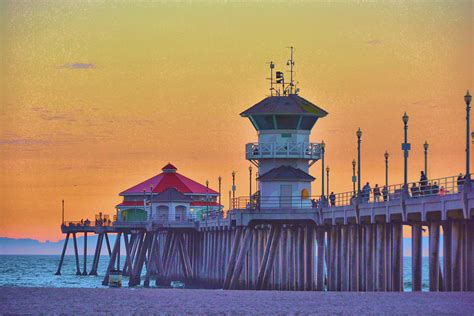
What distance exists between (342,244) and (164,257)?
5164cm

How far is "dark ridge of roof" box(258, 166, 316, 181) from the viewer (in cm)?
8556

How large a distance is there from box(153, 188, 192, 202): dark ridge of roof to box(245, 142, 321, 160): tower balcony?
44062 mm

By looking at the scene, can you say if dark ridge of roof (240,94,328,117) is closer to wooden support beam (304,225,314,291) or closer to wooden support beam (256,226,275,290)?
wooden support beam (256,226,275,290)

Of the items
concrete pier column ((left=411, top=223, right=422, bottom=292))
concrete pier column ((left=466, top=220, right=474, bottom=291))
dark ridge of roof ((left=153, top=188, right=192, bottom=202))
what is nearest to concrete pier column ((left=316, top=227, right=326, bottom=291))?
concrete pier column ((left=411, top=223, right=422, bottom=292))

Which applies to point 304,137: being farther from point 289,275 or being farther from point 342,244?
point 342,244

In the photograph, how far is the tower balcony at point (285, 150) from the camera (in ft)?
284

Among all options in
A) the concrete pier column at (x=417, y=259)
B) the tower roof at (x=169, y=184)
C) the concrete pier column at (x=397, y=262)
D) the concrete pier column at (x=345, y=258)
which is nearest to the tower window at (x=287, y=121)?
the concrete pier column at (x=345, y=258)

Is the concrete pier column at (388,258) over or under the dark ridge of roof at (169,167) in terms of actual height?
under

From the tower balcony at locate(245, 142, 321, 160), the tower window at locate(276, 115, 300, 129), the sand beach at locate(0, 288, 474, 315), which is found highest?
the tower window at locate(276, 115, 300, 129)

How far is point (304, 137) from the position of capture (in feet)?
289

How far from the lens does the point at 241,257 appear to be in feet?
276

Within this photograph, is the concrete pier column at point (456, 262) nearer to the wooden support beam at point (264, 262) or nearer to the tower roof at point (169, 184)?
the wooden support beam at point (264, 262)

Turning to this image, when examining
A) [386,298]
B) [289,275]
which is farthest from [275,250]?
[386,298]

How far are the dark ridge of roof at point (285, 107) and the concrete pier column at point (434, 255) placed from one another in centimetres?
2996
